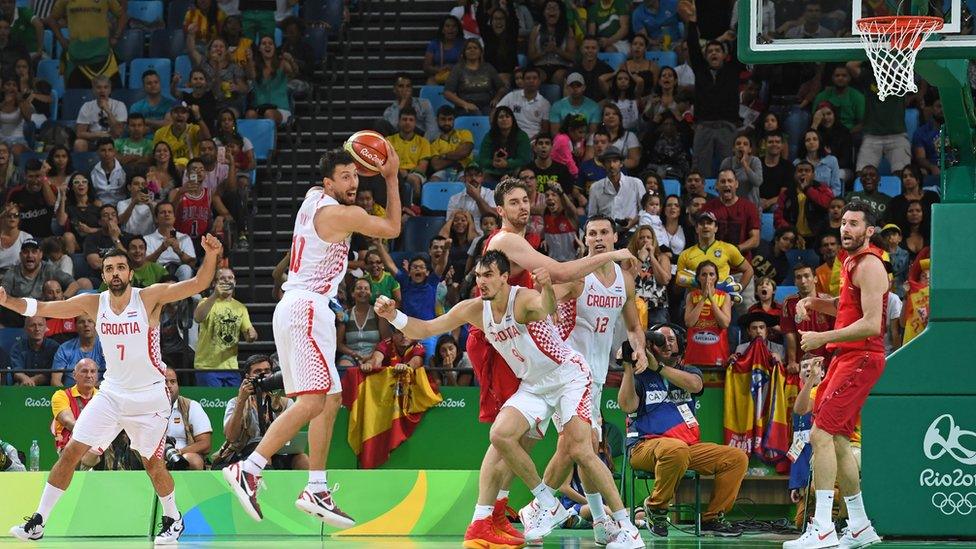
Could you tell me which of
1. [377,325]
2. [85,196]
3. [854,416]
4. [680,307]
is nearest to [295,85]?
[85,196]

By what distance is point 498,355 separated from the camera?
11516 millimetres

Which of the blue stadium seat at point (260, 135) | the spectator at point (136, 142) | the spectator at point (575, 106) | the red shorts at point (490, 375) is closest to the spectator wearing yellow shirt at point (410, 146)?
the spectator at point (575, 106)

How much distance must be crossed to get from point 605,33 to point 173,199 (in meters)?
6.23

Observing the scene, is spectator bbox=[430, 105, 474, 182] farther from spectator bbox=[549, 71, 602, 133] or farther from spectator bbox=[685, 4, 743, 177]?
spectator bbox=[685, 4, 743, 177]

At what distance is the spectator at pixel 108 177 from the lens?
62.6ft

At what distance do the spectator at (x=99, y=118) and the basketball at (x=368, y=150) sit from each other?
10.6m

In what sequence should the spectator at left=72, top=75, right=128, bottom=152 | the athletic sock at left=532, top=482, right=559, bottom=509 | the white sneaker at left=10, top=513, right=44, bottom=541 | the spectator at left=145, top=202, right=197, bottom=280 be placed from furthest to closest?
the spectator at left=72, top=75, right=128, bottom=152 → the spectator at left=145, top=202, right=197, bottom=280 → the white sneaker at left=10, top=513, right=44, bottom=541 → the athletic sock at left=532, top=482, right=559, bottom=509

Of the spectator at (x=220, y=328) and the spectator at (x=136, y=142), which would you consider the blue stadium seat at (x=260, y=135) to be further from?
the spectator at (x=220, y=328)

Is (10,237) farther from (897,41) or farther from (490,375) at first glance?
(897,41)

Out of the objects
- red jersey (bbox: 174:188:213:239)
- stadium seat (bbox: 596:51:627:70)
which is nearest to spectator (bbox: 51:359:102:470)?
red jersey (bbox: 174:188:213:239)

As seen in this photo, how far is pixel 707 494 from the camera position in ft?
46.6

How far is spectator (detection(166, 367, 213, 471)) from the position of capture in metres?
14.6

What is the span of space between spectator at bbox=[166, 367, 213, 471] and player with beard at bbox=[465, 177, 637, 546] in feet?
13.2

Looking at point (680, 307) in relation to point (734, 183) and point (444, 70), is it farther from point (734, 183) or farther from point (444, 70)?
point (444, 70)
